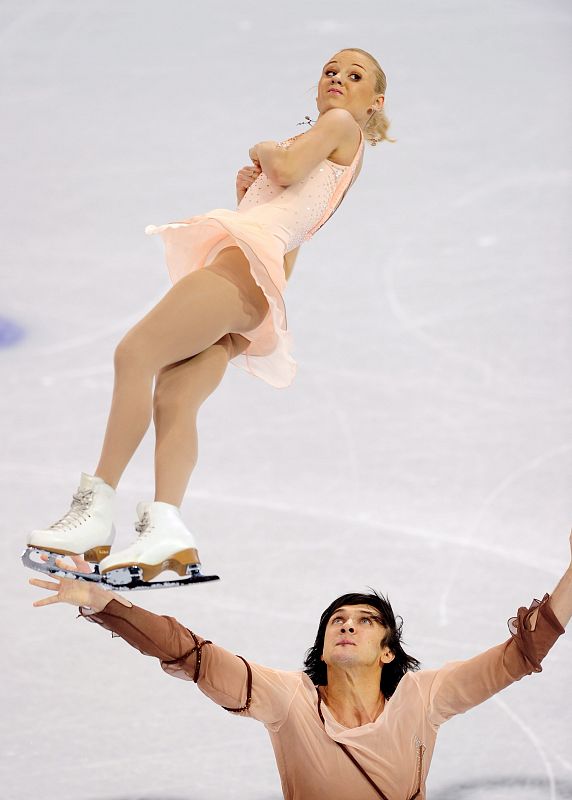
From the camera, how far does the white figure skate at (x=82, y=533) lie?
10.5ft

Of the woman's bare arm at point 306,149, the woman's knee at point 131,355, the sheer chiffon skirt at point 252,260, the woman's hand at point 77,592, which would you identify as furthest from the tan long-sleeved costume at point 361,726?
the woman's bare arm at point 306,149

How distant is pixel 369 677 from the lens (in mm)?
3828

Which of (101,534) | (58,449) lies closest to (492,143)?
(58,449)

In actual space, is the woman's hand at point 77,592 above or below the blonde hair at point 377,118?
below

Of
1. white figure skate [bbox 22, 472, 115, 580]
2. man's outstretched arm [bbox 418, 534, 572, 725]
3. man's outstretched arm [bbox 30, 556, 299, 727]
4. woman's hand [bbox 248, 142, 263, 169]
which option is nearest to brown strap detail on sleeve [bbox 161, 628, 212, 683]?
man's outstretched arm [bbox 30, 556, 299, 727]

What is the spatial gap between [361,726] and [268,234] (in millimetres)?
1246

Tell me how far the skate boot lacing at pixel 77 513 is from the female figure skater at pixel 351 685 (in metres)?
0.21

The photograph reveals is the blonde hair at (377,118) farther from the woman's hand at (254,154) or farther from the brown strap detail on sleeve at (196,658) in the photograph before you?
the brown strap detail on sleeve at (196,658)

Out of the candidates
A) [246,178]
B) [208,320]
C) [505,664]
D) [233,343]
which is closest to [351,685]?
[505,664]

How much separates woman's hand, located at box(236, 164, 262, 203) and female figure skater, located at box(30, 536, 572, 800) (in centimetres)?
108

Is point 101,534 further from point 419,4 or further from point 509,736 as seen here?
point 419,4

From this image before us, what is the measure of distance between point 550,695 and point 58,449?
6.53 feet

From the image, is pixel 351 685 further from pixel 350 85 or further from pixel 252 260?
pixel 350 85

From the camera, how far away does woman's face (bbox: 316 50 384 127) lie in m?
3.69
